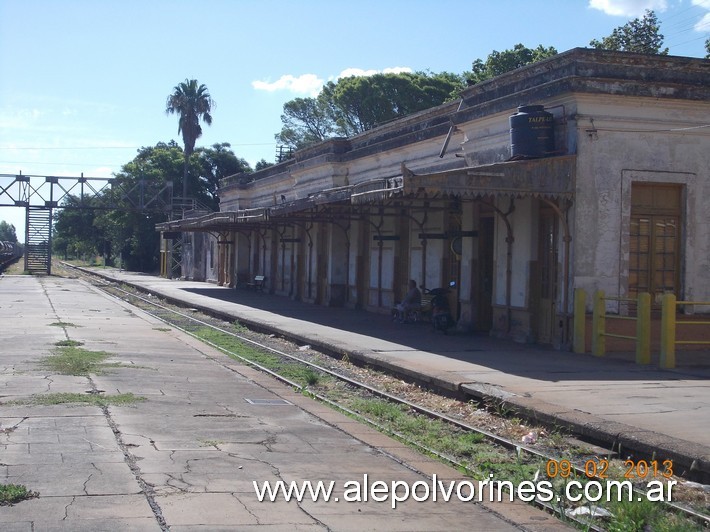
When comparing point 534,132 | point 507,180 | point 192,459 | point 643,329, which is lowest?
point 192,459

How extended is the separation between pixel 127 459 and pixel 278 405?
12.4ft

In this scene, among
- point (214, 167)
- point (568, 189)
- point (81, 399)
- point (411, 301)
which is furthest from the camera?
point (214, 167)

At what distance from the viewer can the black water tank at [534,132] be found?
16641mm

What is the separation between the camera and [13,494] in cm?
629

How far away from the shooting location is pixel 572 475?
25.3 feet

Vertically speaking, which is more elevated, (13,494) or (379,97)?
(379,97)

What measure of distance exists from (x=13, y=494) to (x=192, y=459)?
1.82 meters

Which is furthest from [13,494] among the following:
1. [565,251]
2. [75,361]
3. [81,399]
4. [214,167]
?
[214,167]

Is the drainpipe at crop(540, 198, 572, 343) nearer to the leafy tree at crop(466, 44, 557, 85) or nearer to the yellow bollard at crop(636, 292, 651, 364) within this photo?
the yellow bollard at crop(636, 292, 651, 364)

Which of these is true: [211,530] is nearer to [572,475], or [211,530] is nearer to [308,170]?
[572,475]

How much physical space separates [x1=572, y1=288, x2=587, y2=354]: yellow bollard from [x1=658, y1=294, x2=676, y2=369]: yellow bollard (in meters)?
1.86

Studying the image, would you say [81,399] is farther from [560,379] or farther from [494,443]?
[560,379]

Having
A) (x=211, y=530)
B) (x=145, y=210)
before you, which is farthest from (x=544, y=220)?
(x=145, y=210)

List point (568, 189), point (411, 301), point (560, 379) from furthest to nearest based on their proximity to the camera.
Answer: point (411, 301)
point (568, 189)
point (560, 379)
